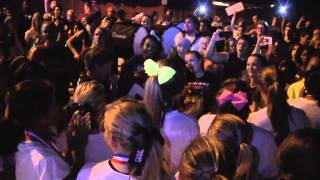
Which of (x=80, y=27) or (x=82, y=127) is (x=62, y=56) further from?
(x=82, y=127)

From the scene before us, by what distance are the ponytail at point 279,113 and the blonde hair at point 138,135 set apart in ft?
5.32

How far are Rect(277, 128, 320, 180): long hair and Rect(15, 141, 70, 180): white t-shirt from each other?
3.74ft

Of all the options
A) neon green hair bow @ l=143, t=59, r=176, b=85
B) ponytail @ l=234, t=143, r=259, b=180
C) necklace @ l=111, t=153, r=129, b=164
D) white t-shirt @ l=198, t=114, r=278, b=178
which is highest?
neon green hair bow @ l=143, t=59, r=176, b=85

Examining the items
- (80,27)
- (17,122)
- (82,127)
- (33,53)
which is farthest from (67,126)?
(80,27)

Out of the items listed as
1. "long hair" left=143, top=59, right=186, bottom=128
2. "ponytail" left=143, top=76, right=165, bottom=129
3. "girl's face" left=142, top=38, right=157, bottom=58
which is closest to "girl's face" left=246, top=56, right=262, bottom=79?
"girl's face" left=142, top=38, right=157, bottom=58

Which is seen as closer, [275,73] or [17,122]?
[17,122]

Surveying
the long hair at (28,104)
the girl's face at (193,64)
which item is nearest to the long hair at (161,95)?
the long hair at (28,104)

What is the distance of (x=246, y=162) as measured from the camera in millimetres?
2529

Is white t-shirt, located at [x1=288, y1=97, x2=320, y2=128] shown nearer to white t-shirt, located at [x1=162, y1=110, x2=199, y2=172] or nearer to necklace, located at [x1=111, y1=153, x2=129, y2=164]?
white t-shirt, located at [x1=162, y1=110, x2=199, y2=172]

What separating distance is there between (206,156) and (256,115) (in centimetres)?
176

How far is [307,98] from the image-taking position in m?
4.27

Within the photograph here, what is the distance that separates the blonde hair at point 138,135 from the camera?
2.20 meters

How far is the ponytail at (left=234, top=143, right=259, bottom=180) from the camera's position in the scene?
2.47 m

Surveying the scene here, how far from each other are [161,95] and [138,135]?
42.1 inches
